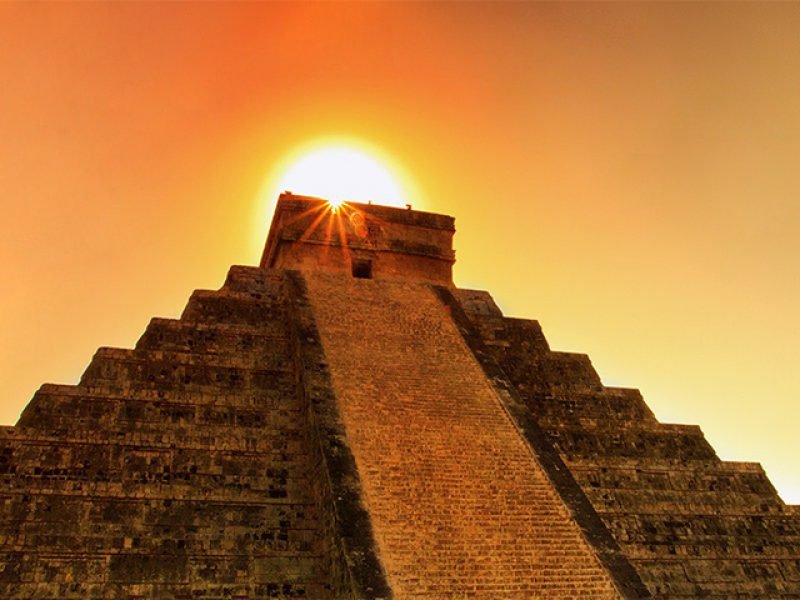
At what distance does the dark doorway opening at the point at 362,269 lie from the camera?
1695cm

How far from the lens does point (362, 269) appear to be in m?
17.0

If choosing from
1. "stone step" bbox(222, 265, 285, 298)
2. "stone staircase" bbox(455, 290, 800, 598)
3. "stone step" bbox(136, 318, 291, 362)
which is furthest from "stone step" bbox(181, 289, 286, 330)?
"stone staircase" bbox(455, 290, 800, 598)

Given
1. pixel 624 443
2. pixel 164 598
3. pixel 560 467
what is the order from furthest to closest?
pixel 624 443
pixel 560 467
pixel 164 598

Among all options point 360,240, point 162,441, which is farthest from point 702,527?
point 360,240

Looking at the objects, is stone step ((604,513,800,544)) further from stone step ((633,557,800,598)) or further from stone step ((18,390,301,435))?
stone step ((18,390,301,435))

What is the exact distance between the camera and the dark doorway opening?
16953mm

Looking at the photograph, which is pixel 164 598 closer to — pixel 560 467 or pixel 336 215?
pixel 560 467

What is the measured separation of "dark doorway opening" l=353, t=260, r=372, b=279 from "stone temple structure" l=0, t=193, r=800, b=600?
39.9 inches

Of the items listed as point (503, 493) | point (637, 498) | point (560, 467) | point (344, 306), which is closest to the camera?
point (503, 493)

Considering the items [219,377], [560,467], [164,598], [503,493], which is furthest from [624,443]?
[164,598]

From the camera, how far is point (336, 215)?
1742cm

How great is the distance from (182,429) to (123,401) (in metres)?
1.04

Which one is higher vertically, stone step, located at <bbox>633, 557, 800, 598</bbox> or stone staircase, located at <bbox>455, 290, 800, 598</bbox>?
stone staircase, located at <bbox>455, 290, 800, 598</bbox>

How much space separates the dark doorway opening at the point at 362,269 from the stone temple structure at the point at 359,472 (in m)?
1.01
